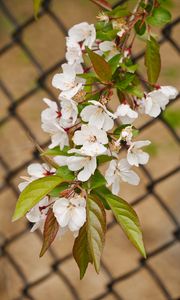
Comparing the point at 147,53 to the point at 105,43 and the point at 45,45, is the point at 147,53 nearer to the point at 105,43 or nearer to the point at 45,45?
the point at 105,43

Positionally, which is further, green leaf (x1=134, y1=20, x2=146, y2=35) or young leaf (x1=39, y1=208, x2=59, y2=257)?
green leaf (x1=134, y1=20, x2=146, y2=35)

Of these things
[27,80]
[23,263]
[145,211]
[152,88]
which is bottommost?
[145,211]

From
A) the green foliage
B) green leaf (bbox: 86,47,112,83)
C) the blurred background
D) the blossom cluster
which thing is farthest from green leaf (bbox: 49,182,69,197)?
the green foliage

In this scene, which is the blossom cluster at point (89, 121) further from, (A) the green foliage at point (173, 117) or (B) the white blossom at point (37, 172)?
(A) the green foliage at point (173, 117)

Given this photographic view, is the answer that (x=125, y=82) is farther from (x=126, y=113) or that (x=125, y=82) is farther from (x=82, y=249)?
(x=82, y=249)

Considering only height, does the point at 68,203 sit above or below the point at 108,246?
above

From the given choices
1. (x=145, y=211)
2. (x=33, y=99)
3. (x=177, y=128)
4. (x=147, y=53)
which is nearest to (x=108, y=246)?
(x=145, y=211)

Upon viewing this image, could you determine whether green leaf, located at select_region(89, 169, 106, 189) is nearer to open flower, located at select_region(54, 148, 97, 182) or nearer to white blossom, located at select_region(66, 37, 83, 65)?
open flower, located at select_region(54, 148, 97, 182)
